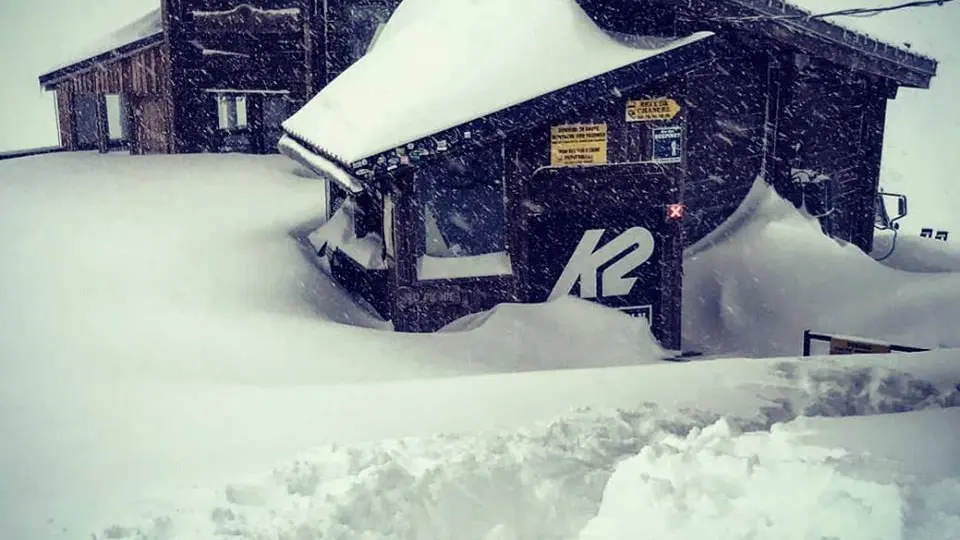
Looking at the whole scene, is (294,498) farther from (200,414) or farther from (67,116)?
(67,116)

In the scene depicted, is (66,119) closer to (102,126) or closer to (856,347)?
(102,126)

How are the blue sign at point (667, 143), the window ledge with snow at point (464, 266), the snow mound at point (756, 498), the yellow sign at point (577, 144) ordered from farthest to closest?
the blue sign at point (667, 143) → the yellow sign at point (577, 144) → the window ledge with snow at point (464, 266) → the snow mound at point (756, 498)

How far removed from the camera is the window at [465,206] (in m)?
10.9

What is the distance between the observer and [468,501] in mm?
4598

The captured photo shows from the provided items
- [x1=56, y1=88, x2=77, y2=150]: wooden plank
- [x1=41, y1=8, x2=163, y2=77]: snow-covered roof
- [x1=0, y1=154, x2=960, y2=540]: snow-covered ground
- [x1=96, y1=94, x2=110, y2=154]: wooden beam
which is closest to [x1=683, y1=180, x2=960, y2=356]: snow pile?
[x1=0, y1=154, x2=960, y2=540]: snow-covered ground

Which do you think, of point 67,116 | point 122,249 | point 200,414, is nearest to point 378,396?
point 200,414

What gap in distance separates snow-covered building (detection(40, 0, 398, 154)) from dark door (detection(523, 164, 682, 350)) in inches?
439

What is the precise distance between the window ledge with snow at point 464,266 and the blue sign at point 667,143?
245 cm

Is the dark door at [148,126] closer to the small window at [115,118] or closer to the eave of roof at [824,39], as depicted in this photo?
the small window at [115,118]

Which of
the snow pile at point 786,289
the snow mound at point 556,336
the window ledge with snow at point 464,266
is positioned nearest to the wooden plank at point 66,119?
the window ledge with snow at point 464,266

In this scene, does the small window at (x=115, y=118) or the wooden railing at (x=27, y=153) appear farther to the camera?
the small window at (x=115, y=118)

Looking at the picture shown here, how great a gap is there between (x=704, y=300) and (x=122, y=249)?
964cm

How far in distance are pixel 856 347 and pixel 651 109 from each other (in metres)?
3.96

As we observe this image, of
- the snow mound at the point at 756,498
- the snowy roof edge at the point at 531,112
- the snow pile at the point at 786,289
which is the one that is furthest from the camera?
the snow pile at the point at 786,289
